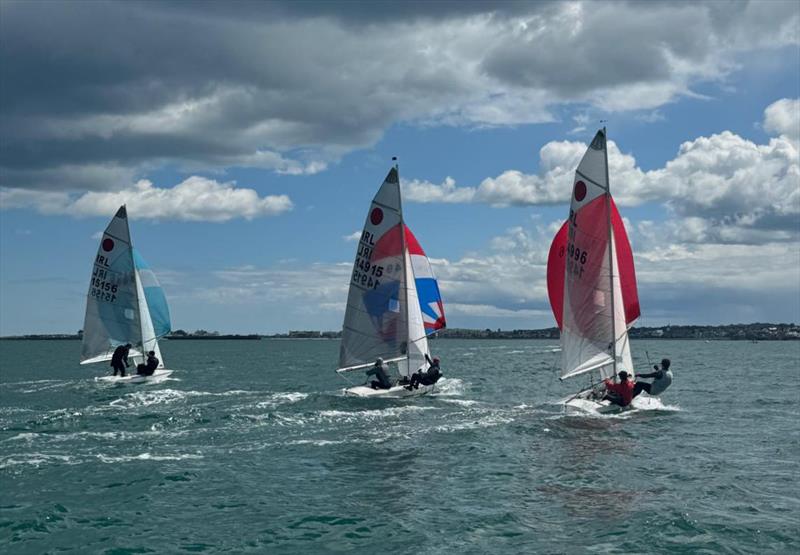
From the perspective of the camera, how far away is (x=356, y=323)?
134ft

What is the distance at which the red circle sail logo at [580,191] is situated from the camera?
33656 mm

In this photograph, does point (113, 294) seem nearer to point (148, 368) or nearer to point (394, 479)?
point (148, 368)

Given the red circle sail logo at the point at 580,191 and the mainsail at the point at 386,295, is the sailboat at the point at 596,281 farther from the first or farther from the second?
the mainsail at the point at 386,295

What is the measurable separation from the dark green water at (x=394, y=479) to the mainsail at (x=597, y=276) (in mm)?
2961

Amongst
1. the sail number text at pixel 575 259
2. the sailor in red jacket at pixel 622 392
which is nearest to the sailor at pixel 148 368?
the sail number text at pixel 575 259

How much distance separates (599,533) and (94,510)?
10859 mm

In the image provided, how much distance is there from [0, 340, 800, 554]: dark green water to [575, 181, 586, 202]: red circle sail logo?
9.25 metres

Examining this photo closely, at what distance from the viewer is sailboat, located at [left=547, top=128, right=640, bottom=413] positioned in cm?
3309

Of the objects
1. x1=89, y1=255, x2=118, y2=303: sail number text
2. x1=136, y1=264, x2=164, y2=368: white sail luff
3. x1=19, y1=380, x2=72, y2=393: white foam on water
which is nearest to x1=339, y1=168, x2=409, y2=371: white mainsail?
x1=136, y1=264, x2=164, y2=368: white sail luff

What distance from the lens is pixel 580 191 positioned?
111 feet

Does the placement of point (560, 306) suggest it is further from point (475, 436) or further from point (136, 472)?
point (136, 472)

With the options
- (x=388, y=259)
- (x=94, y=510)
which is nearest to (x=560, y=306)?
(x=388, y=259)

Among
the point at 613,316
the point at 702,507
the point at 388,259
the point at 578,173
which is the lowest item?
the point at 702,507

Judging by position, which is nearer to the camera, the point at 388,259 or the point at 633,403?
the point at 633,403
